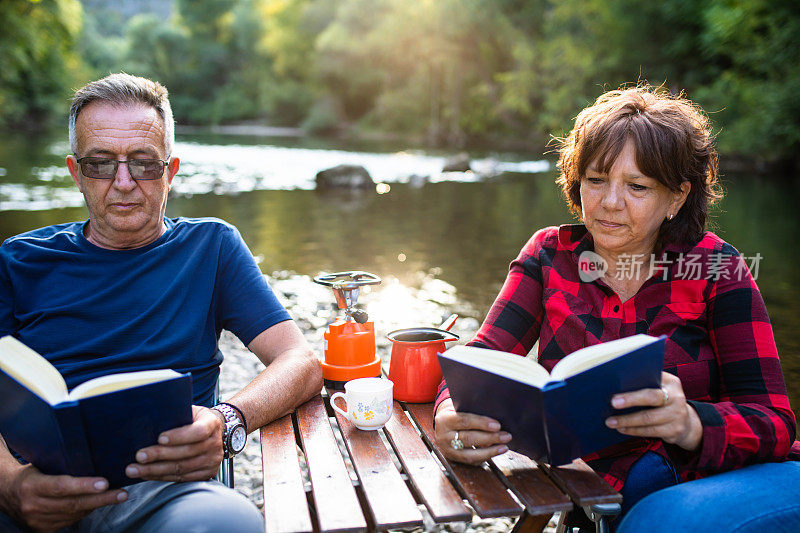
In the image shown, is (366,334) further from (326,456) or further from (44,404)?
(44,404)

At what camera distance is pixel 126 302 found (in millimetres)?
2166

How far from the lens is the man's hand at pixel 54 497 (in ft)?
4.98

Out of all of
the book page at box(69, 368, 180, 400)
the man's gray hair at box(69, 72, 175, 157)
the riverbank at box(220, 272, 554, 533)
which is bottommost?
the riverbank at box(220, 272, 554, 533)

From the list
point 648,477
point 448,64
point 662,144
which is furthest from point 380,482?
point 448,64

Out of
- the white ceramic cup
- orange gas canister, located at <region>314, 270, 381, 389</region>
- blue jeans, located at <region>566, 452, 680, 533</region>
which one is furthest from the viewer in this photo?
orange gas canister, located at <region>314, 270, 381, 389</region>

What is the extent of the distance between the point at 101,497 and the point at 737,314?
1.79 m

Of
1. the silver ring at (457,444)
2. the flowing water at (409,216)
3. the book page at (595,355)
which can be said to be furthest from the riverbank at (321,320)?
the book page at (595,355)

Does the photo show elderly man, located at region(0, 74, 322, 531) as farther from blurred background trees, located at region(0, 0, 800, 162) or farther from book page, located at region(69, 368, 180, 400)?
blurred background trees, located at region(0, 0, 800, 162)

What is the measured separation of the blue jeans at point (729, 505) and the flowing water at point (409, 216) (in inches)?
126

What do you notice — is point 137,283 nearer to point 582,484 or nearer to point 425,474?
point 425,474

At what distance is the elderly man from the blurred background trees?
6333 mm

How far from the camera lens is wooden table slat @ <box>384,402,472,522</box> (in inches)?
60.5

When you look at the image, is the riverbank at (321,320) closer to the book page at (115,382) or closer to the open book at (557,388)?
the open book at (557,388)

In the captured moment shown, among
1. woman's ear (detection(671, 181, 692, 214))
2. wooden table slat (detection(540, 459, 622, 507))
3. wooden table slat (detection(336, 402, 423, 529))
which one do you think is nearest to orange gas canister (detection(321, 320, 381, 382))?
wooden table slat (detection(336, 402, 423, 529))
